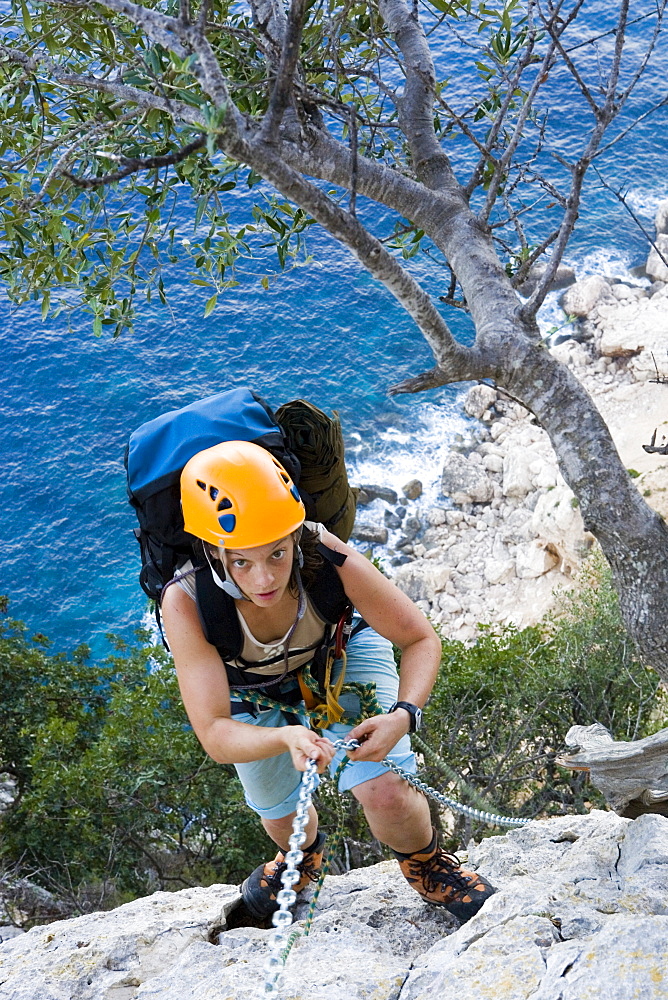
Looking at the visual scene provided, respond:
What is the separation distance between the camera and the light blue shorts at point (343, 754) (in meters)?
3.56

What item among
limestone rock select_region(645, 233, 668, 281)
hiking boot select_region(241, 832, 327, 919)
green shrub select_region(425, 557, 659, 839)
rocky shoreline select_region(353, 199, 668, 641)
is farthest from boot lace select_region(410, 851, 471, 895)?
limestone rock select_region(645, 233, 668, 281)

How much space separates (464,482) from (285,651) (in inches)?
1011

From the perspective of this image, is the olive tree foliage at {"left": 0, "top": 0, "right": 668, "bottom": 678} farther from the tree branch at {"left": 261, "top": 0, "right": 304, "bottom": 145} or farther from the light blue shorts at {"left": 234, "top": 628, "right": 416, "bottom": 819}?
the light blue shorts at {"left": 234, "top": 628, "right": 416, "bottom": 819}

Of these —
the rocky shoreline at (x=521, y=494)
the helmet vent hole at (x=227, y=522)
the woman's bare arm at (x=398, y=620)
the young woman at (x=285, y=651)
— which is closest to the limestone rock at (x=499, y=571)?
the rocky shoreline at (x=521, y=494)

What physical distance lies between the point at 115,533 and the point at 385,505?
9370mm

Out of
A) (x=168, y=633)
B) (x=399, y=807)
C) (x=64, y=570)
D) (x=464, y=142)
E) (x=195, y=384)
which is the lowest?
(x=399, y=807)

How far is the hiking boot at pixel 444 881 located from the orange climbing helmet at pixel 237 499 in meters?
1.83

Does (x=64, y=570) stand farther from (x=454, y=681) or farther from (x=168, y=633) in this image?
(x=168, y=633)

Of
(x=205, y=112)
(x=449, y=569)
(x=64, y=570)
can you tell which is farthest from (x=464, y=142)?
(x=205, y=112)

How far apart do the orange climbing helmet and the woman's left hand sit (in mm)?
820

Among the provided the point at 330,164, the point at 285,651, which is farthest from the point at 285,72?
the point at 285,651

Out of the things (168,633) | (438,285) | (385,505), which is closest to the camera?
(168,633)

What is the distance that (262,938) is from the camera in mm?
3924

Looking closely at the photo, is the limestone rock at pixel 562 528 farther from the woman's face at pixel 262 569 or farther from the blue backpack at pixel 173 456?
the woman's face at pixel 262 569
